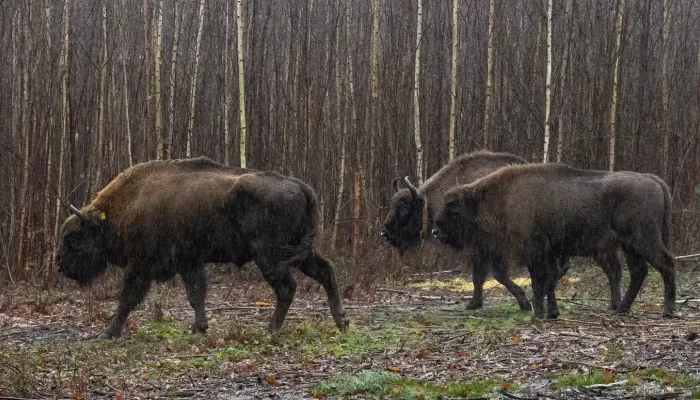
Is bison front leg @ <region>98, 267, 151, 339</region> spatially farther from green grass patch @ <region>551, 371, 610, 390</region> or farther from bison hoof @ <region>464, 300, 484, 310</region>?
green grass patch @ <region>551, 371, 610, 390</region>

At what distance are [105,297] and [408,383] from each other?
677 centimetres

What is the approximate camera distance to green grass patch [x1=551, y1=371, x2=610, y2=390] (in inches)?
261

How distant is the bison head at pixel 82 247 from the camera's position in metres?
10.1

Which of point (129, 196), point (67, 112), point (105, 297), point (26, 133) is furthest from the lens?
point (67, 112)

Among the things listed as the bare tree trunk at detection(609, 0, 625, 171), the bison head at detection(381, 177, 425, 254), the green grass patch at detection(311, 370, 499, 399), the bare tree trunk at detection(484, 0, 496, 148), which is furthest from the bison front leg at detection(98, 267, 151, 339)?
the bare tree trunk at detection(609, 0, 625, 171)

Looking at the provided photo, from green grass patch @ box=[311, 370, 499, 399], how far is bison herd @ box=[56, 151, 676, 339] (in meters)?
2.84

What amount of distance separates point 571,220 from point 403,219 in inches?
115

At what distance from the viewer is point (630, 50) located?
66.2ft

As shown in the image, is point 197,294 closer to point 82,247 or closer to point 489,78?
point 82,247

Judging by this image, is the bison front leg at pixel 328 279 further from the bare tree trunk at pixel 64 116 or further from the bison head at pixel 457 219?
the bare tree trunk at pixel 64 116

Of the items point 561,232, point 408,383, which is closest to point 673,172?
point 561,232

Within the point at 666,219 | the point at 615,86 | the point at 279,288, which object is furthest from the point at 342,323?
the point at 615,86

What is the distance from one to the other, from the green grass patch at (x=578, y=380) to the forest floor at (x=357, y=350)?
0.01 metres

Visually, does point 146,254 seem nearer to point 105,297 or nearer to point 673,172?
point 105,297
